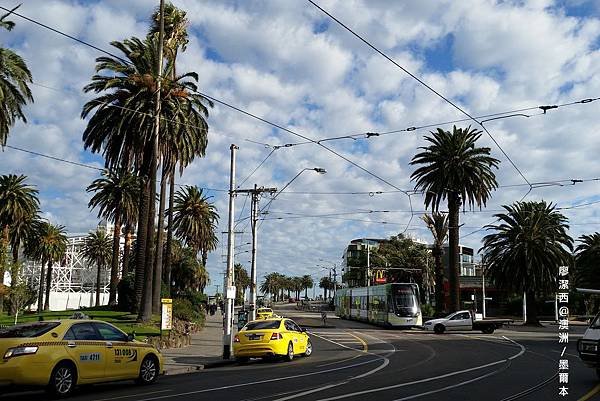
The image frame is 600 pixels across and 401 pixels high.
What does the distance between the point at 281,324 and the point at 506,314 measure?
73965 millimetres

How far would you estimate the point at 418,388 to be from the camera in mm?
14180

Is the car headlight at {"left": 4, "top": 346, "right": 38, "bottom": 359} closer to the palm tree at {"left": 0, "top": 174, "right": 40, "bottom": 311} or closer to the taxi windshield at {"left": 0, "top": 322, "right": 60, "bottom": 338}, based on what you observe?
the taxi windshield at {"left": 0, "top": 322, "right": 60, "bottom": 338}

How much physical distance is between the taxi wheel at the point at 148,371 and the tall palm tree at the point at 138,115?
65.0 ft

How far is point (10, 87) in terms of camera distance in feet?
102

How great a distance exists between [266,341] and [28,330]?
1055 centimetres

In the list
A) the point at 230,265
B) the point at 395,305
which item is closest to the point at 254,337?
A: the point at 230,265

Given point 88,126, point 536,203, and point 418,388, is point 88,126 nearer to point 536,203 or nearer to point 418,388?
point 418,388

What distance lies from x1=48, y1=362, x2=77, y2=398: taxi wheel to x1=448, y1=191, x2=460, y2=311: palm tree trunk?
134ft

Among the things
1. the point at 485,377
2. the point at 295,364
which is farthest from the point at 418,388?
the point at 295,364

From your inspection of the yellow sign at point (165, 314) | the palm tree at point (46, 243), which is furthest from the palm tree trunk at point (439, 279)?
the palm tree at point (46, 243)

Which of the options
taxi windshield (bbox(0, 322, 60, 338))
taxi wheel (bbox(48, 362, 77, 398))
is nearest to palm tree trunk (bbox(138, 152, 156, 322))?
taxi windshield (bbox(0, 322, 60, 338))

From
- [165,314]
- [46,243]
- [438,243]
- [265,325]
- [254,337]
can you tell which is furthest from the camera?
[46,243]

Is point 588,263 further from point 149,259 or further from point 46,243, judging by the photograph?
point 46,243

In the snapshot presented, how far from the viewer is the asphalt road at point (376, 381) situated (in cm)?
1298
